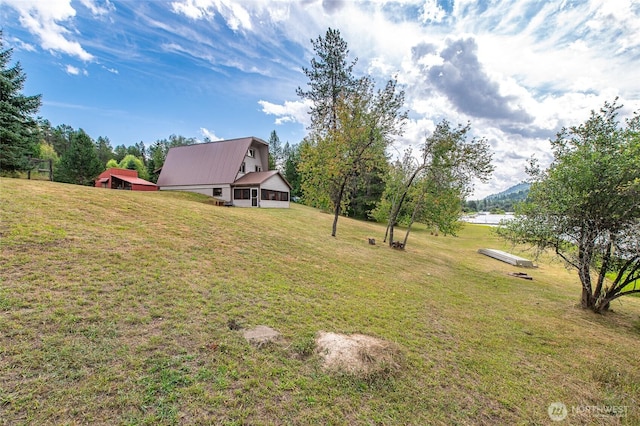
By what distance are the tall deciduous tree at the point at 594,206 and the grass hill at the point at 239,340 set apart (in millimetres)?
1724

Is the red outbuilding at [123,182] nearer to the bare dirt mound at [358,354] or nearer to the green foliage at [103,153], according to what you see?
the bare dirt mound at [358,354]

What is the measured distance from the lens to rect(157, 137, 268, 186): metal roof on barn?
24.0 m

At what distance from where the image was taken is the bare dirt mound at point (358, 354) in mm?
3375

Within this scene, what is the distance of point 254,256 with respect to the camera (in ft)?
25.8

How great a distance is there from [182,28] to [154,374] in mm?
14866

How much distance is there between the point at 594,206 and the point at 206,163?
27.0 metres

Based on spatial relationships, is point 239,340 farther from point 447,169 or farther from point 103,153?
point 103,153

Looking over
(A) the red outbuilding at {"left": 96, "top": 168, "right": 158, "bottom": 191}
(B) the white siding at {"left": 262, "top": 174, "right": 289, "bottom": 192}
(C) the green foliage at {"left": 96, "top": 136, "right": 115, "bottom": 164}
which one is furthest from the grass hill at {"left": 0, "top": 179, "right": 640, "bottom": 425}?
(C) the green foliage at {"left": 96, "top": 136, "right": 115, "bottom": 164}

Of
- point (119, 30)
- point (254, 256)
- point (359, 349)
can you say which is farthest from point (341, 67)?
point (359, 349)

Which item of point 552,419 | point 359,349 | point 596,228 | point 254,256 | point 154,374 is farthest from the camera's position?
point 254,256

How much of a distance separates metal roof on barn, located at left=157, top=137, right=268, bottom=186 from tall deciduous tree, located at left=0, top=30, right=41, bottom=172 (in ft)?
33.0

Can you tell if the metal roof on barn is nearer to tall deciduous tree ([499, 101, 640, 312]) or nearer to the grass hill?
the grass hill

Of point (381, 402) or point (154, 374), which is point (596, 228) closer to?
point (381, 402)

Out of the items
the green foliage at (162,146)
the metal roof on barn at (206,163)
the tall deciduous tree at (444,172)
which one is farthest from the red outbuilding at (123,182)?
the tall deciduous tree at (444,172)
